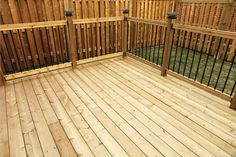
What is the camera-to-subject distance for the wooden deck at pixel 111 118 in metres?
1.79

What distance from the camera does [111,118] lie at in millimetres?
2229

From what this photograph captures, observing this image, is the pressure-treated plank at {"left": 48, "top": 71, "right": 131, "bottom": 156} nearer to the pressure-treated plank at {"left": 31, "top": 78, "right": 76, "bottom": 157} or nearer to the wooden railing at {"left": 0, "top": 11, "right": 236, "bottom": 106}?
the pressure-treated plank at {"left": 31, "top": 78, "right": 76, "bottom": 157}

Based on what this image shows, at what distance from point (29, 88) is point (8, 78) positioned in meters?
0.60

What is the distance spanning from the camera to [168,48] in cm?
318

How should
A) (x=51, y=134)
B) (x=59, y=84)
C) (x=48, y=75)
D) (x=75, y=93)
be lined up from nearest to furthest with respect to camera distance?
(x=51, y=134)
(x=75, y=93)
(x=59, y=84)
(x=48, y=75)

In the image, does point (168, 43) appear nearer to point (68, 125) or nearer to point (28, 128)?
point (68, 125)

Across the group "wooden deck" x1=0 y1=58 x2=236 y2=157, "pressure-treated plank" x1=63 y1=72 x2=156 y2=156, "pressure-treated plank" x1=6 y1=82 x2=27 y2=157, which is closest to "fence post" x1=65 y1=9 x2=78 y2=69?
"wooden deck" x1=0 y1=58 x2=236 y2=157

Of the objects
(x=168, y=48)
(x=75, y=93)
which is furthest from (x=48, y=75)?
(x=168, y=48)

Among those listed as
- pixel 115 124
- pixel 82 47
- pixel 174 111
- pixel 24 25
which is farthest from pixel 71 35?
pixel 174 111

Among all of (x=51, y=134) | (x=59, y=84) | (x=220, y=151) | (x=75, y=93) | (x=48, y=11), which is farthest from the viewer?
(x=48, y=11)

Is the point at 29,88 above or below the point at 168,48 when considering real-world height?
below

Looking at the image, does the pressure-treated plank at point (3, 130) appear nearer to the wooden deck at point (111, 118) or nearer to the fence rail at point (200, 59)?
the wooden deck at point (111, 118)

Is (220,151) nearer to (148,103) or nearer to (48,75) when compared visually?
(148,103)

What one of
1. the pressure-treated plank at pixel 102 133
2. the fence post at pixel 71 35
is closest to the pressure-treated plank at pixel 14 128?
the pressure-treated plank at pixel 102 133
